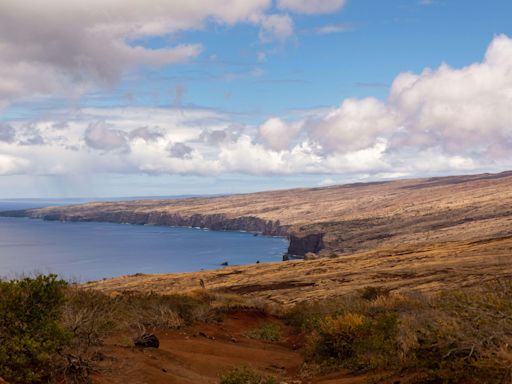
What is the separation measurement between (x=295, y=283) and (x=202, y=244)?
446 ft

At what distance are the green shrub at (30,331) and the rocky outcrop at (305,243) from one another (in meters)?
130

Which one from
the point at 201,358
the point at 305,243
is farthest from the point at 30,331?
the point at 305,243

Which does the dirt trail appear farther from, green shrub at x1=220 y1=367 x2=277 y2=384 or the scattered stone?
green shrub at x1=220 y1=367 x2=277 y2=384

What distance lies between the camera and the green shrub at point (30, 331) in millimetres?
8695

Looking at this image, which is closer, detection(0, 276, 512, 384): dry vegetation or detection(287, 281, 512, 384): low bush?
detection(287, 281, 512, 384): low bush

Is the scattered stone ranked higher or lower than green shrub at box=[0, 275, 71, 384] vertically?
lower

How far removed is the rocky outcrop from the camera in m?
140

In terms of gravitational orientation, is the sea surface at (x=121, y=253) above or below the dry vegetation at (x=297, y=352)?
below

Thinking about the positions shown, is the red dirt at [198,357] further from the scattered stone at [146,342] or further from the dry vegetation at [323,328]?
the scattered stone at [146,342]

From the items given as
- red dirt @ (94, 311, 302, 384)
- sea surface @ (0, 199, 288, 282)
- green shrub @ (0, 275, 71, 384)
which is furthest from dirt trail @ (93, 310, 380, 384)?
sea surface @ (0, 199, 288, 282)

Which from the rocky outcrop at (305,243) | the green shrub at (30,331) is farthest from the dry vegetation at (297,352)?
the rocky outcrop at (305,243)

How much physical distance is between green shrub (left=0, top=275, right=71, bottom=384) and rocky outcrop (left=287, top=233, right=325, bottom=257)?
129990 mm

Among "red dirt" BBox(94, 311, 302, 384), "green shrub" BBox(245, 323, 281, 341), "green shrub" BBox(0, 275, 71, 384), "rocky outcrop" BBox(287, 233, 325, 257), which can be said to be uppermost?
"green shrub" BBox(0, 275, 71, 384)

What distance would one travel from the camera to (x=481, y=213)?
108312 mm
